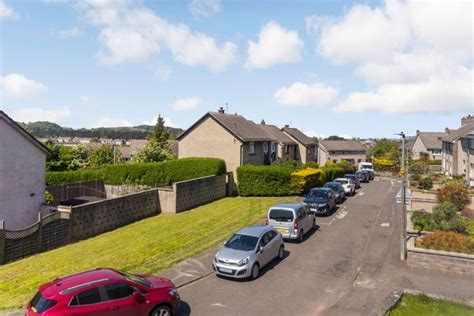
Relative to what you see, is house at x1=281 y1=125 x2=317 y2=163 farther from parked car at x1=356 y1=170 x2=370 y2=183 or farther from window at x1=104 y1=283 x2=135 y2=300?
window at x1=104 y1=283 x2=135 y2=300

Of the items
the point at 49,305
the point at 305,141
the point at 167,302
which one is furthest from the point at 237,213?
the point at 305,141

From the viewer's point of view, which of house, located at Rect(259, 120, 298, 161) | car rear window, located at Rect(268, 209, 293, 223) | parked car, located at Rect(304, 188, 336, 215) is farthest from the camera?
house, located at Rect(259, 120, 298, 161)

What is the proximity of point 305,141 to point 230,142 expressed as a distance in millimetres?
25735

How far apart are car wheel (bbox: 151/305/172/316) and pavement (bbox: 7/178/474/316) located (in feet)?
3.42

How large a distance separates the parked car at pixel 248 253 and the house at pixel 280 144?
95.6 feet

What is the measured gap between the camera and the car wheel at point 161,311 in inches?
407

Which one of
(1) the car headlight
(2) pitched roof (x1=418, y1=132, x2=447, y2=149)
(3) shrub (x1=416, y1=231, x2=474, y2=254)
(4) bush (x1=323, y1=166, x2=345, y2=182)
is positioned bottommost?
(1) the car headlight

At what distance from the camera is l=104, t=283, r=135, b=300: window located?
376 inches

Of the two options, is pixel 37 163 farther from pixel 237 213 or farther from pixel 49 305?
pixel 49 305

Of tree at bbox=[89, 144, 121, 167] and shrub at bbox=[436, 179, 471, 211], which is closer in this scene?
shrub at bbox=[436, 179, 471, 211]

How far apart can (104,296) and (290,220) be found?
11.7m

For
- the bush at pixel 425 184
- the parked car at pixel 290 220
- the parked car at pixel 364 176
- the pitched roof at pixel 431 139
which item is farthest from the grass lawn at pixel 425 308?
the pitched roof at pixel 431 139

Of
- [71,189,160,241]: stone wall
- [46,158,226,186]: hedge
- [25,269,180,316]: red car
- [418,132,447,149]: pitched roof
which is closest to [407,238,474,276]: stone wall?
[25,269,180,316]: red car

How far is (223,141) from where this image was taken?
123 ft
